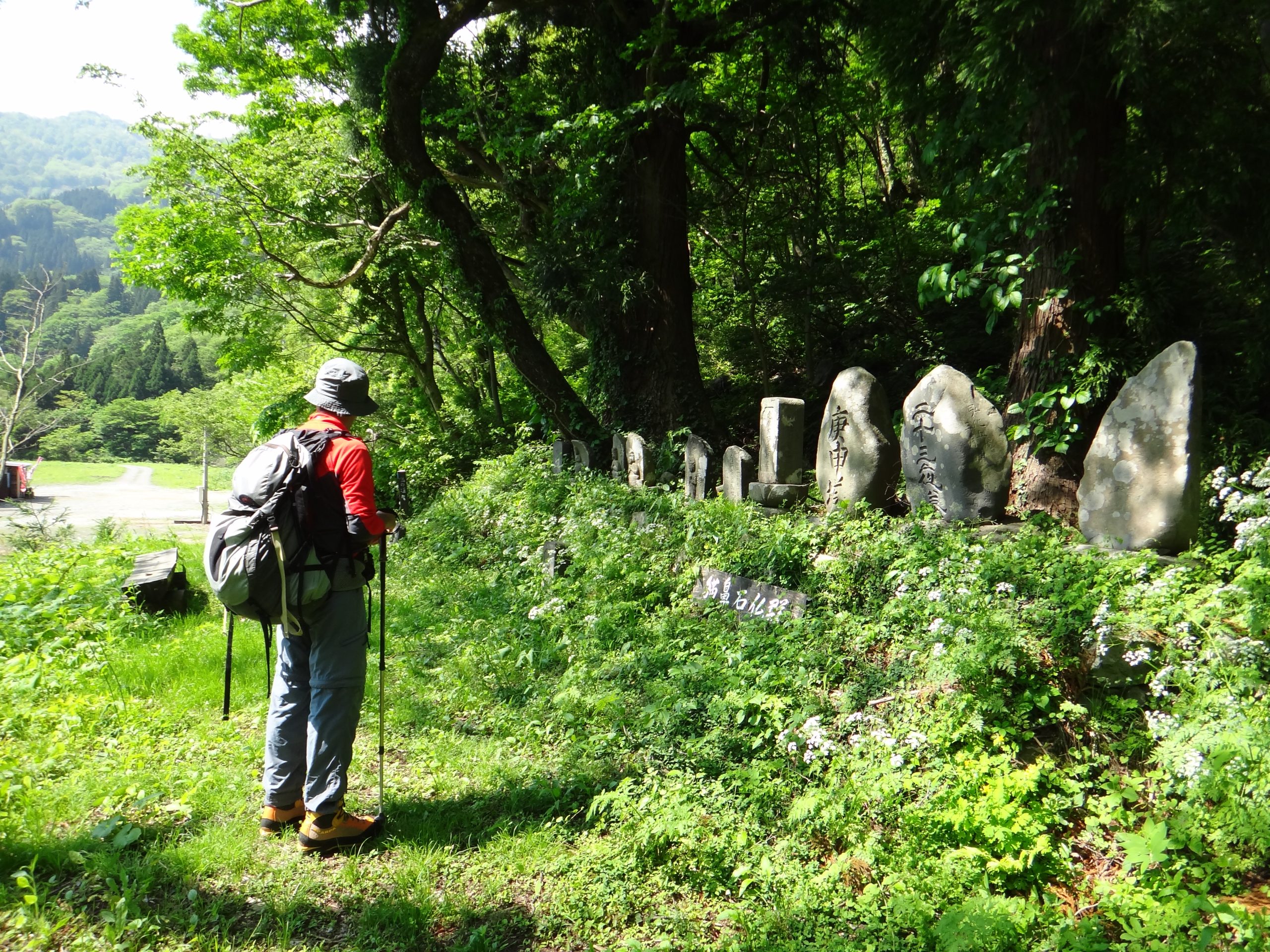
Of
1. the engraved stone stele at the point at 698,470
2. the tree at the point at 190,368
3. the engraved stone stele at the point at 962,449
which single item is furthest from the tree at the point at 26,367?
the tree at the point at 190,368

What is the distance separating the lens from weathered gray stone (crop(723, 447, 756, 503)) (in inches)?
243

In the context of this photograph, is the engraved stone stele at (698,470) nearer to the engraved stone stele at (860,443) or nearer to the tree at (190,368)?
the engraved stone stele at (860,443)

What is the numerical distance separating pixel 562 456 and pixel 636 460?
6.53 ft

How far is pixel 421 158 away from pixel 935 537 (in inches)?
339

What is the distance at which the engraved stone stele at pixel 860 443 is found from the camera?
531 cm

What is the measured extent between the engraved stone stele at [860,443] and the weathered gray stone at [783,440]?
0.37 m

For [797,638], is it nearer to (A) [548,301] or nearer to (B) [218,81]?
(A) [548,301]

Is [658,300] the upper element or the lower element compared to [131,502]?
upper

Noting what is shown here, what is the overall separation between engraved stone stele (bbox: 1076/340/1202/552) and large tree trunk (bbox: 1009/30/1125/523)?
4.51ft

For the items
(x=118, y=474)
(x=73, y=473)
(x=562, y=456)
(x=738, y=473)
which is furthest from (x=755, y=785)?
(x=118, y=474)

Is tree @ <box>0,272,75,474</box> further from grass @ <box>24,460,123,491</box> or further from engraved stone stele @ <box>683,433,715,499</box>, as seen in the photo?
grass @ <box>24,460,123,491</box>

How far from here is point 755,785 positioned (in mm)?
3561

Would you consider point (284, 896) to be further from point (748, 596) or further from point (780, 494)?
point (780, 494)

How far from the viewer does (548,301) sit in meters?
9.87
